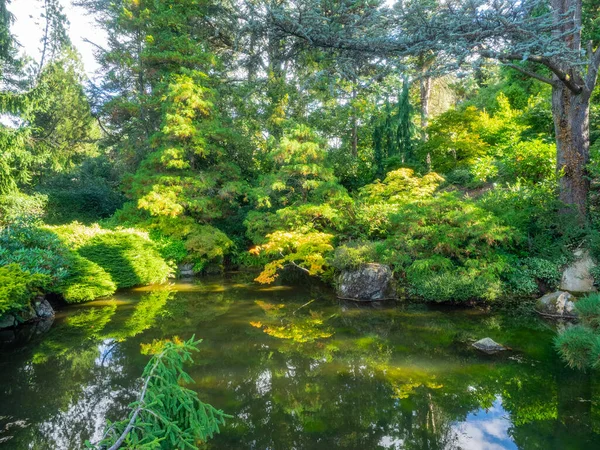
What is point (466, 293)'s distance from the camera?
7.08 metres

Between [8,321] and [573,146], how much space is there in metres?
11.3

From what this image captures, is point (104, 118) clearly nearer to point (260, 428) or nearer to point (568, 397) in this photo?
point (260, 428)

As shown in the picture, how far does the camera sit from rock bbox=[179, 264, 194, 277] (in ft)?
37.5

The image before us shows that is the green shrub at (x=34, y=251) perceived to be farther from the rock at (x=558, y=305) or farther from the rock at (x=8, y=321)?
the rock at (x=558, y=305)

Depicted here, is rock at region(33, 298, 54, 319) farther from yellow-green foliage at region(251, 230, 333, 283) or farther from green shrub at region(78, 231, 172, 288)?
yellow-green foliage at region(251, 230, 333, 283)

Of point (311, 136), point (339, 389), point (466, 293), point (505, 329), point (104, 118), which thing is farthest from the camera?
point (104, 118)

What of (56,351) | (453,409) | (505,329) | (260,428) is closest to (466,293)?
(505,329)

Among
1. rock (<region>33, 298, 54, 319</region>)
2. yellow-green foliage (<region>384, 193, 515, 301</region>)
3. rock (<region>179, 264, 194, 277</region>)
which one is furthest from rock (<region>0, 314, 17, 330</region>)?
yellow-green foliage (<region>384, 193, 515, 301</region>)

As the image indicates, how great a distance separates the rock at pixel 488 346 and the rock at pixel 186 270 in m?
8.77

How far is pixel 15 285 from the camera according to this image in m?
5.42

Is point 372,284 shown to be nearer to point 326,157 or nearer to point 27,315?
point 326,157

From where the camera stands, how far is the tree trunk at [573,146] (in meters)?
7.51

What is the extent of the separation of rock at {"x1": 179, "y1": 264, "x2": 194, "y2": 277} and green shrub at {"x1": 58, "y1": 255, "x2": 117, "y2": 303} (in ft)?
11.8

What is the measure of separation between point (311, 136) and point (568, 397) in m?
7.82
